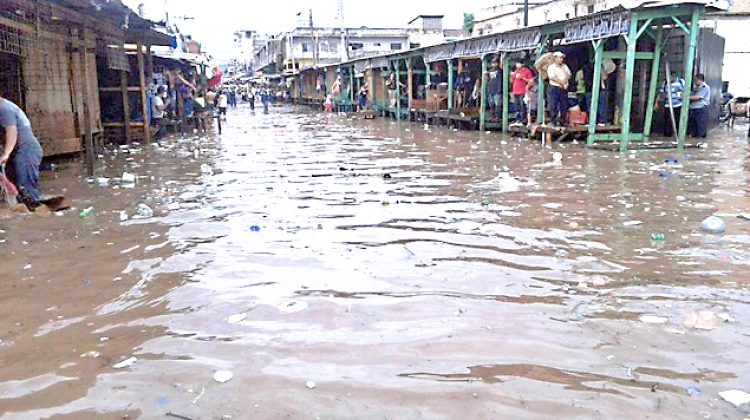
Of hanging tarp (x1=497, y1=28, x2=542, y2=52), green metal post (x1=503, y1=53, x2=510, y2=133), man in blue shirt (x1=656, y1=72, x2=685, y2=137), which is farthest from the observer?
green metal post (x1=503, y1=53, x2=510, y2=133)

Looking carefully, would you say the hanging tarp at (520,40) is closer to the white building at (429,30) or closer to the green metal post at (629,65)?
the green metal post at (629,65)

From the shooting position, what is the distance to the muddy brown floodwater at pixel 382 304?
283 cm

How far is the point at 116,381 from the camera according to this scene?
2984 mm

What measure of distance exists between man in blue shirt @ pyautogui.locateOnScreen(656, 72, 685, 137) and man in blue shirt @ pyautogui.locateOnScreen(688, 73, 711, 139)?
0.30 meters

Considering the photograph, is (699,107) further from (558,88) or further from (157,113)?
(157,113)

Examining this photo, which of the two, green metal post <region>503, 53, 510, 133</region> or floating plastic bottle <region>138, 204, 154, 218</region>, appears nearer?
floating plastic bottle <region>138, 204, 154, 218</region>

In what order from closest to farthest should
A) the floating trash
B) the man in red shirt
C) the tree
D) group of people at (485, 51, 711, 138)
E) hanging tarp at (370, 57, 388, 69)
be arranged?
the floating trash → group of people at (485, 51, 711, 138) → the man in red shirt → hanging tarp at (370, 57, 388, 69) → the tree

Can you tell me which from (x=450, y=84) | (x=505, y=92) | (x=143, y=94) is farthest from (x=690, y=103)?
(x=143, y=94)

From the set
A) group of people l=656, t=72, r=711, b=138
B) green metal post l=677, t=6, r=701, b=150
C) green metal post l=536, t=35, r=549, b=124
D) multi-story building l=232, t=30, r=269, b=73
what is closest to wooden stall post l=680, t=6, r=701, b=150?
green metal post l=677, t=6, r=701, b=150

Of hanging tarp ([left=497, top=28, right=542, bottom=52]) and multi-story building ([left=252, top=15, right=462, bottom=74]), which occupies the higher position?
multi-story building ([left=252, top=15, right=462, bottom=74])

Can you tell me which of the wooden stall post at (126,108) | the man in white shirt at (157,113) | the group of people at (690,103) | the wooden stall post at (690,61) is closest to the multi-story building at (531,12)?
the group of people at (690,103)

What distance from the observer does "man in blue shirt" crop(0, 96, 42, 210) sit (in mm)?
6766

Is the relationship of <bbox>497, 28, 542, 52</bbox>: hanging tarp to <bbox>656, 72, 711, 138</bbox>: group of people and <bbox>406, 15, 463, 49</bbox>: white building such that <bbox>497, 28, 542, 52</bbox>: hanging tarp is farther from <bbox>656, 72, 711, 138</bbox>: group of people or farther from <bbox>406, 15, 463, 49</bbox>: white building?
<bbox>406, 15, 463, 49</bbox>: white building

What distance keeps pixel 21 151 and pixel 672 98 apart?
1275cm
